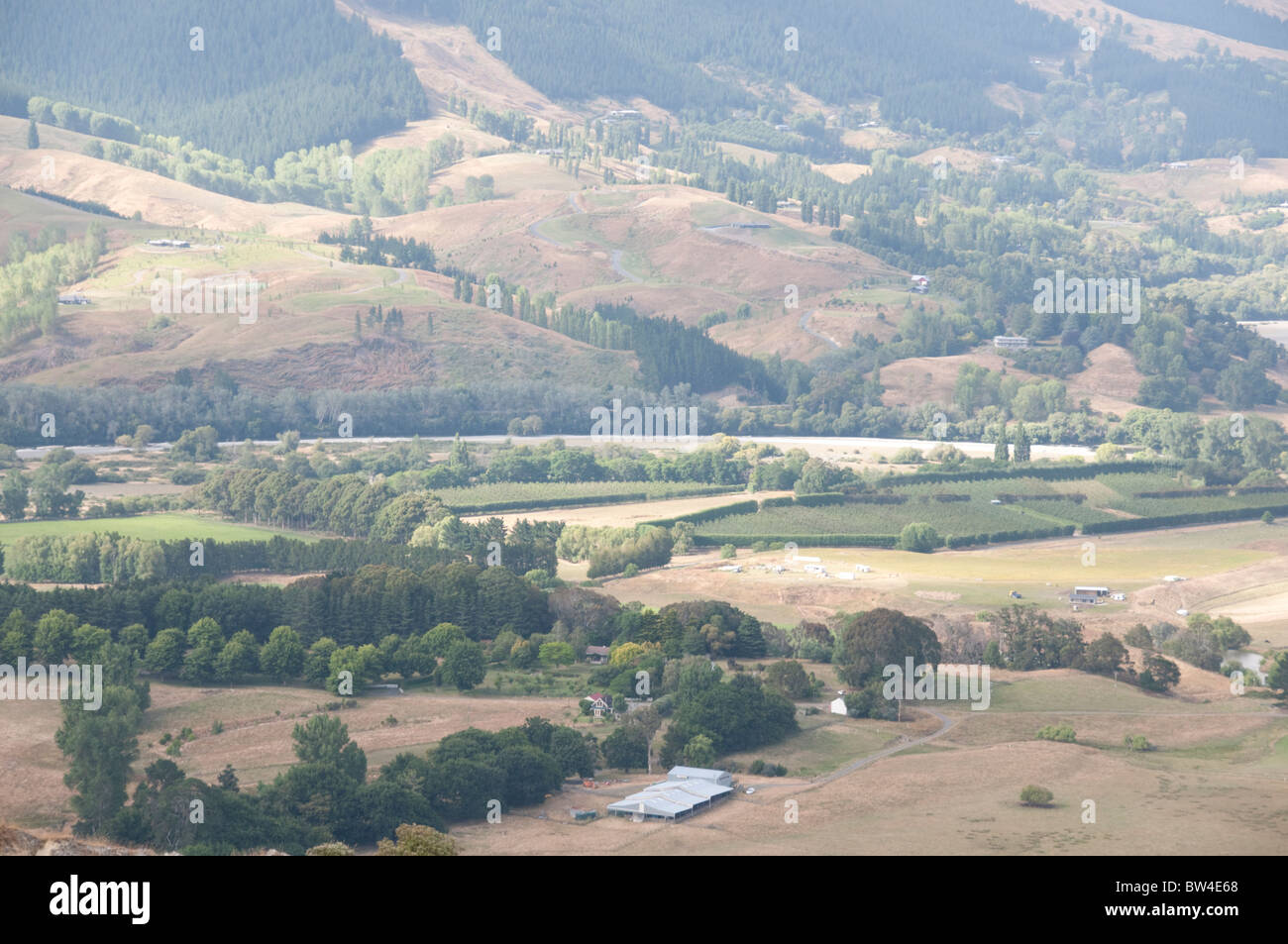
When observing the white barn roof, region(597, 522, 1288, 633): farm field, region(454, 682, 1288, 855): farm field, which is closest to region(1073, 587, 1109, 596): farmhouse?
region(597, 522, 1288, 633): farm field

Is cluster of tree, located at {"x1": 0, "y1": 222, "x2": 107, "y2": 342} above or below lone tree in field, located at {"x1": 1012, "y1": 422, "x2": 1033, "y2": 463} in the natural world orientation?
above

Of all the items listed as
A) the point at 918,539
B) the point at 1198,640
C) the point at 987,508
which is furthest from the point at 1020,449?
the point at 1198,640

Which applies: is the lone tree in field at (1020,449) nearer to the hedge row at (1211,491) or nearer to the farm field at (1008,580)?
the hedge row at (1211,491)

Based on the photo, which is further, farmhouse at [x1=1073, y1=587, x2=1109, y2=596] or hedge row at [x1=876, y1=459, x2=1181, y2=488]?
hedge row at [x1=876, y1=459, x2=1181, y2=488]

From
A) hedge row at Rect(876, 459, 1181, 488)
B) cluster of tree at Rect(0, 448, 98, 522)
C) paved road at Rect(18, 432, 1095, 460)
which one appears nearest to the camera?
cluster of tree at Rect(0, 448, 98, 522)

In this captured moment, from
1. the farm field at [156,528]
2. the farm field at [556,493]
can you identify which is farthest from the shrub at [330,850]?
the farm field at [556,493]

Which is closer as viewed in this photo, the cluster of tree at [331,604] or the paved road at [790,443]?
the cluster of tree at [331,604]

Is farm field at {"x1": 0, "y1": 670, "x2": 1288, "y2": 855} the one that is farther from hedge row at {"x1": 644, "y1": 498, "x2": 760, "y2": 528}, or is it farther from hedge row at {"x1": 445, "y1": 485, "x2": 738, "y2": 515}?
hedge row at {"x1": 445, "y1": 485, "x2": 738, "y2": 515}
